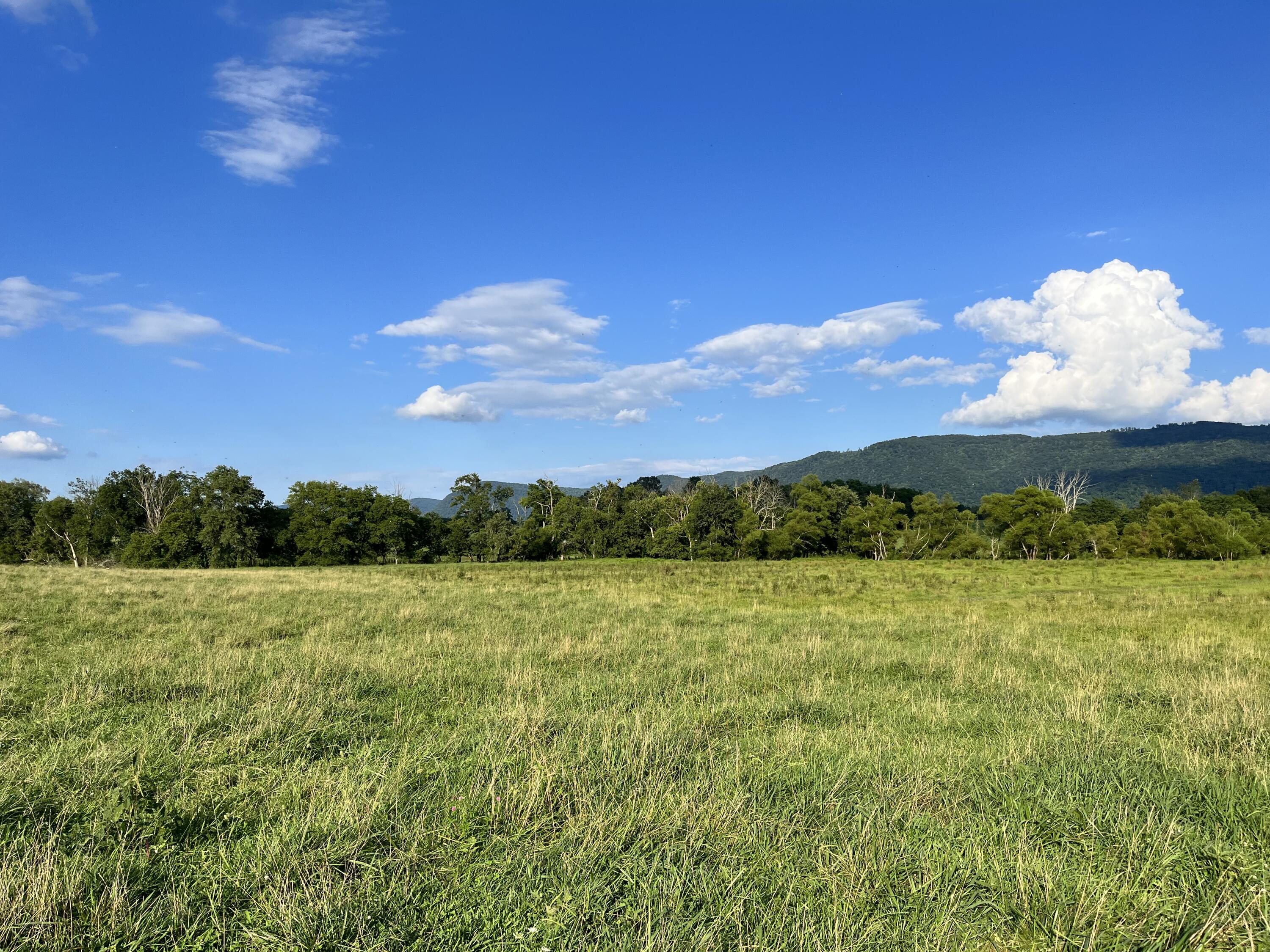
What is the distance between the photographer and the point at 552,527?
85750 millimetres

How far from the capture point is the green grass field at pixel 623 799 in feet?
12.3

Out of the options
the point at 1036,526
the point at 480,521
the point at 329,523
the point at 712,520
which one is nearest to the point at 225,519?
the point at 329,523

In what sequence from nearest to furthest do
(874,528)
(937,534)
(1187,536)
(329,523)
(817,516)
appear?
(1187,536) < (329,523) < (937,534) < (874,528) < (817,516)

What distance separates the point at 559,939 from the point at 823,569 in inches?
2055

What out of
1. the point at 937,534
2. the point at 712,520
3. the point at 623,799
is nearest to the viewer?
the point at 623,799

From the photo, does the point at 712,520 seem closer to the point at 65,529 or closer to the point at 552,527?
the point at 552,527

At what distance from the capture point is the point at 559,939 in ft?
11.6

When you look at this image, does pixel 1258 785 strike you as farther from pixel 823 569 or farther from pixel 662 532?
pixel 662 532

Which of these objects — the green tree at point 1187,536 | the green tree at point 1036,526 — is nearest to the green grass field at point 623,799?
the green tree at point 1187,536

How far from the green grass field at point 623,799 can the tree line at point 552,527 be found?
63221 mm

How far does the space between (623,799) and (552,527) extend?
8129 centimetres

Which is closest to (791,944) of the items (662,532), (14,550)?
(662,532)

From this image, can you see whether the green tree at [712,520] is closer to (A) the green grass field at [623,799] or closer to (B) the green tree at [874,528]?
(B) the green tree at [874,528]

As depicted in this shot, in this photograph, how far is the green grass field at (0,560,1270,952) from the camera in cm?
376
